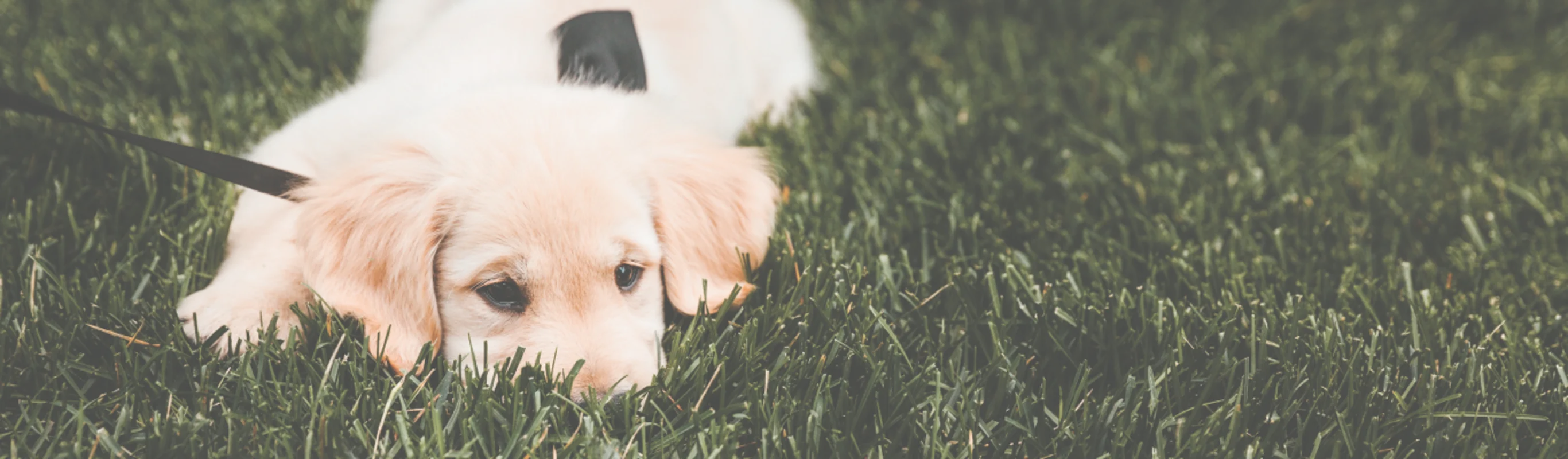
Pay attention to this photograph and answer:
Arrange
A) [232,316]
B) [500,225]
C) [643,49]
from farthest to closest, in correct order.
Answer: [643,49] < [232,316] < [500,225]

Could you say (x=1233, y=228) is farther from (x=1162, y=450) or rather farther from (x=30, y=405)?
(x=30, y=405)

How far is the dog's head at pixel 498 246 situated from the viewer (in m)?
1.83

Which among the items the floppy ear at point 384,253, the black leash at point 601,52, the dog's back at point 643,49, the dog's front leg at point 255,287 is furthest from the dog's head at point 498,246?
the dog's back at point 643,49

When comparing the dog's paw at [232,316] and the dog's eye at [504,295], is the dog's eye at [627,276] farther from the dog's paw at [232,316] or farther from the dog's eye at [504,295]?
the dog's paw at [232,316]

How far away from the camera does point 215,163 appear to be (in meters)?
1.91

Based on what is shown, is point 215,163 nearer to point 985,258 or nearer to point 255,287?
point 255,287

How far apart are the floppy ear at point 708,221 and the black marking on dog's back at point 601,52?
301 millimetres

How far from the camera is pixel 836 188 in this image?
9.21 ft

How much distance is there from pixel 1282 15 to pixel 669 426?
3.33 m

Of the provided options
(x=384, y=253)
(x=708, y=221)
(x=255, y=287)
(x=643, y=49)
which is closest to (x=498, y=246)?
(x=384, y=253)

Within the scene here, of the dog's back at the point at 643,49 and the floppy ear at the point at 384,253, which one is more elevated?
the dog's back at the point at 643,49

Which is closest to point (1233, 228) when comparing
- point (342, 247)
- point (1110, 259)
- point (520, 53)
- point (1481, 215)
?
point (1110, 259)

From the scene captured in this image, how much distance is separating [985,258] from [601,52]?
100 cm

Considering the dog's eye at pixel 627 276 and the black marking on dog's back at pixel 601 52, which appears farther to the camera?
the black marking on dog's back at pixel 601 52
